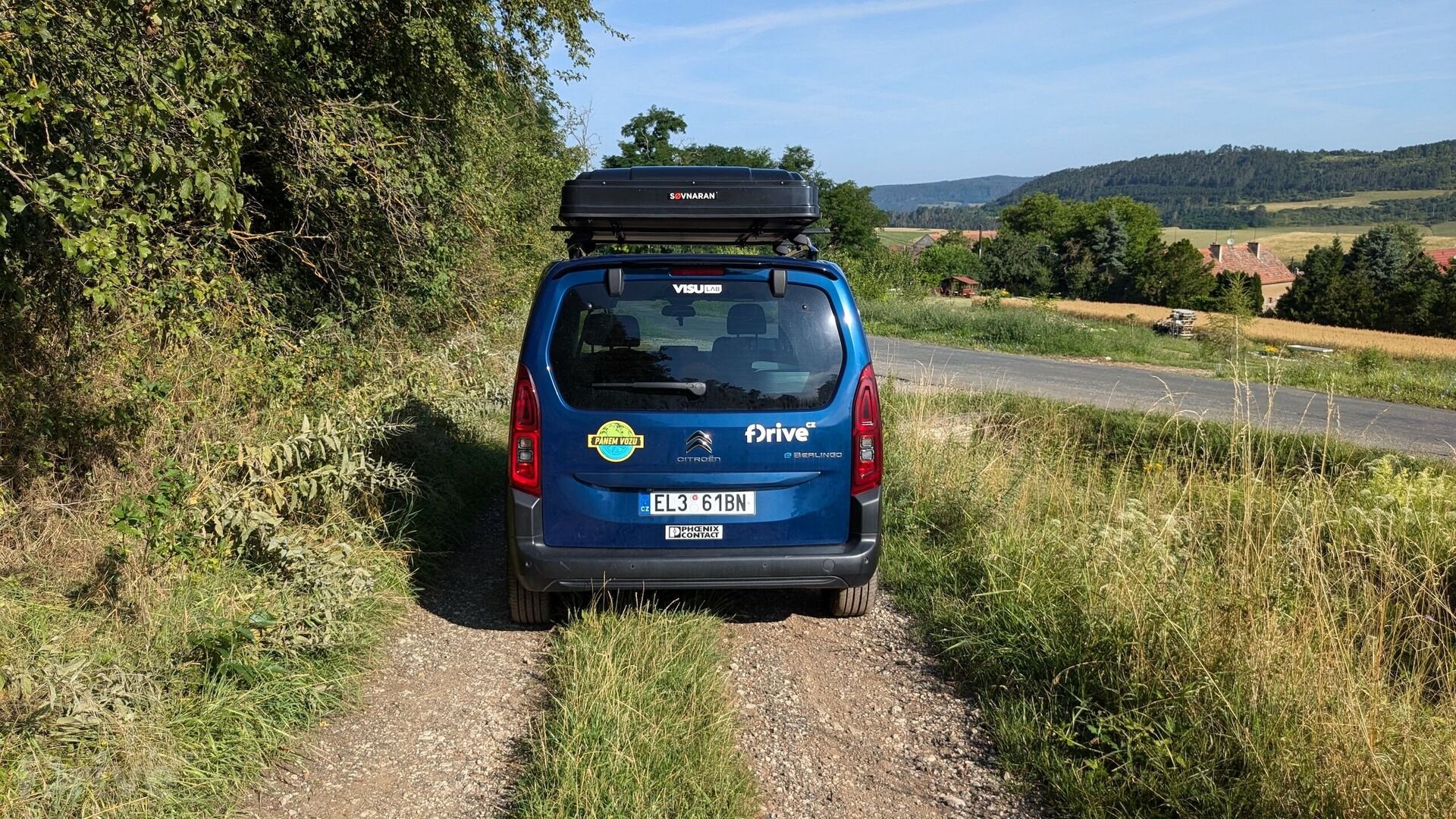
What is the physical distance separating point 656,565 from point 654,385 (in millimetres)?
856

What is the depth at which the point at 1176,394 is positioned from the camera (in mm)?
16016

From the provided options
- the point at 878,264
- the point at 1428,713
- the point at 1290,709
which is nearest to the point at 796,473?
the point at 1290,709

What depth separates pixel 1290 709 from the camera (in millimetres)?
3408

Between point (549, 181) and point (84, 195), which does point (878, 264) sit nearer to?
point (549, 181)

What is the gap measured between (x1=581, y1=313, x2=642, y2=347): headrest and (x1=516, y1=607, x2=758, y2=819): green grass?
1348 millimetres

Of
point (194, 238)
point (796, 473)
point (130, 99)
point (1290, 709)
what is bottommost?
point (1290, 709)

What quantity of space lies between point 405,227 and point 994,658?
18.3 ft

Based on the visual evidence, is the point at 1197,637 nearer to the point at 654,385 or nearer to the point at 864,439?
the point at 864,439

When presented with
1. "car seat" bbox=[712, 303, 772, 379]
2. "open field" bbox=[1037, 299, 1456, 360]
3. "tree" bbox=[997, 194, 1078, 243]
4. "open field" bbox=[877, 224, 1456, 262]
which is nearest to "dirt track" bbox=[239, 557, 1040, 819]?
"car seat" bbox=[712, 303, 772, 379]

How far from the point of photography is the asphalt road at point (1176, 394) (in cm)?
1288

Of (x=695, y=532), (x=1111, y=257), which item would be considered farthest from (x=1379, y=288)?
(x=695, y=532)

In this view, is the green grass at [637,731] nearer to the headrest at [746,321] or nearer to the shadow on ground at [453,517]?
the shadow on ground at [453,517]

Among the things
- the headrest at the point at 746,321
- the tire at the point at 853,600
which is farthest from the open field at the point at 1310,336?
the headrest at the point at 746,321

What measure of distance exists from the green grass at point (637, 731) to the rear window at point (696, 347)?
1113mm
